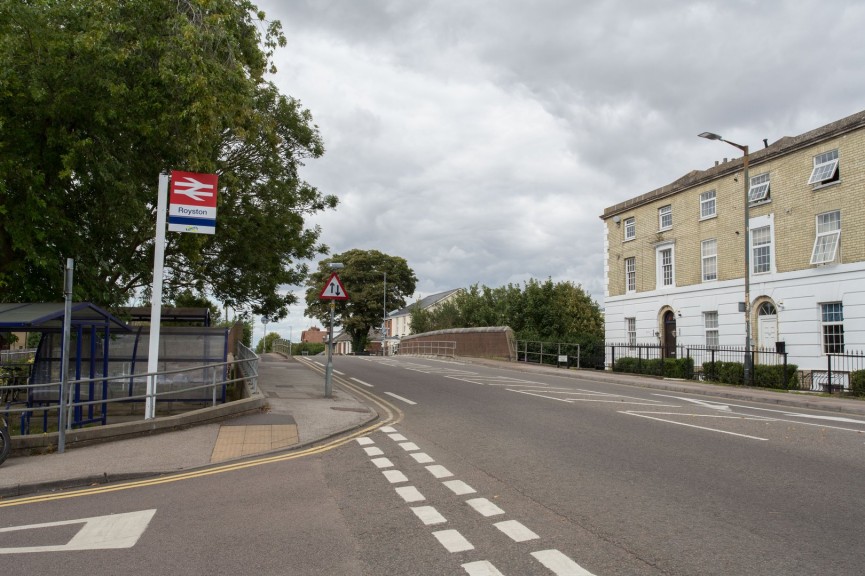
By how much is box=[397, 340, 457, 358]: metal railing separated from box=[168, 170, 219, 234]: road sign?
111 feet

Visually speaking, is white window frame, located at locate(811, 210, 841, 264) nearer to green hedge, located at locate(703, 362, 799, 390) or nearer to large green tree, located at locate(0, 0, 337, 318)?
green hedge, located at locate(703, 362, 799, 390)

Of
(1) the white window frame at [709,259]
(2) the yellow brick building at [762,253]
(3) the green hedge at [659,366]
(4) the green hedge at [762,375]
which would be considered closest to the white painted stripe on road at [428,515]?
(4) the green hedge at [762,375]

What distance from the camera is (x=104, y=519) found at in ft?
20.7

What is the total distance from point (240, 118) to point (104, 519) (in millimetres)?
9230

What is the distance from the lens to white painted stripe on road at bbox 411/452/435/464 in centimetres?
875

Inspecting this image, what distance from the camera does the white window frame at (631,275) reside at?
118 feet

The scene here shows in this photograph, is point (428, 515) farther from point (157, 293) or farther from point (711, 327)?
point (711, 327)

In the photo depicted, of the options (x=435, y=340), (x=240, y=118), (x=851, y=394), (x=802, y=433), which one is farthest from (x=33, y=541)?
(x=435, y=340)

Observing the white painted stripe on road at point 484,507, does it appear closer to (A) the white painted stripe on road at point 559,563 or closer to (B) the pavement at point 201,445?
(A) the white painted stripe on road at point 559,563

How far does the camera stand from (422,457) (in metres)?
9.04

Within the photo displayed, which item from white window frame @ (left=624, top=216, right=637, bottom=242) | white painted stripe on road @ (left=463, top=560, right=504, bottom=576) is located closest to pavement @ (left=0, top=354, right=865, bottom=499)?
white painted stripe on road @ (left=463, top=560, right=504, bottom=576)

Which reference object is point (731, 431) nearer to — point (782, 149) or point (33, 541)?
point (33, 541)

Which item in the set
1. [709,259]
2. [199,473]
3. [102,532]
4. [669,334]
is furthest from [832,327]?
[102,532]

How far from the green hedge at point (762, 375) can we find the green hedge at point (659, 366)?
1.75 meters
